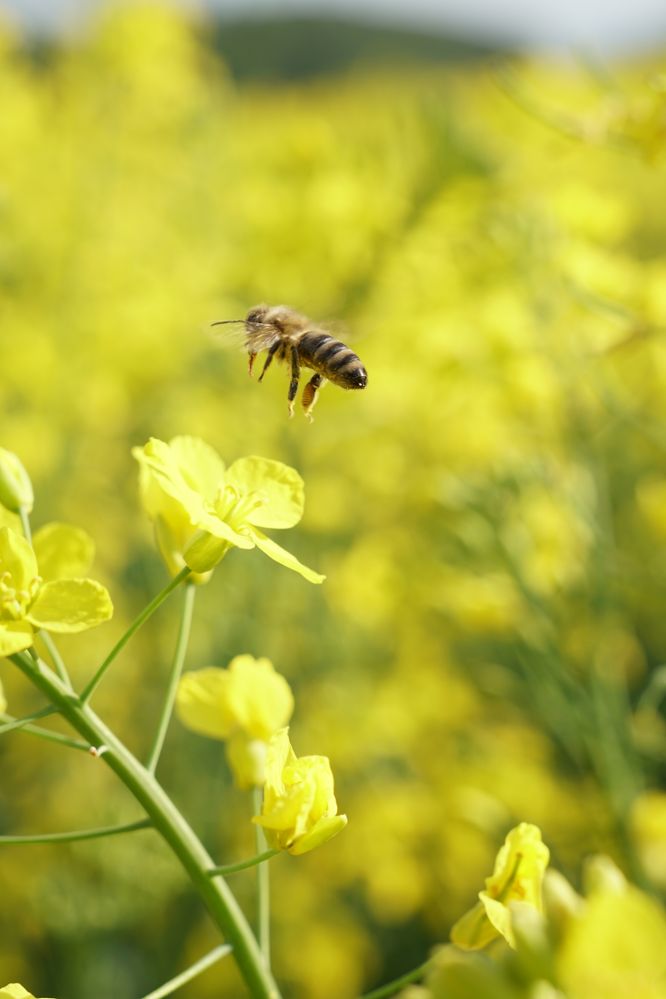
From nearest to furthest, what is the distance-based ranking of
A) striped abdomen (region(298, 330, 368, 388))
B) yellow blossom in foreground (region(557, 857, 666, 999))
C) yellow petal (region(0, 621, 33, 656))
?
yellow blossom in foreground (region(557, 857, 666, 999)) → yellow petal (region(0, 621, 33, 656)) → striped abdomen (region(298, 330, 368, 388))

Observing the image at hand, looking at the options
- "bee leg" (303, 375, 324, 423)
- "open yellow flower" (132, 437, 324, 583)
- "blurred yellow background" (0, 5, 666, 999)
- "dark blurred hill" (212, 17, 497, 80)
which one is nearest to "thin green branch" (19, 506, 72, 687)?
"open yellow flower" (132, 437, 324, 583)

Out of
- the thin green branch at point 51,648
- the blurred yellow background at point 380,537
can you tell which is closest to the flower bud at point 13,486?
the thin green branch at point 51,648

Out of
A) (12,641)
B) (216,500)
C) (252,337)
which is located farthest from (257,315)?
(12,641)

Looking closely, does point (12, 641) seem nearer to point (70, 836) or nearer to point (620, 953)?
point (70, 836)

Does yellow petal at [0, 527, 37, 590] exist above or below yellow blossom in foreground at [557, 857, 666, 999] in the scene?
below

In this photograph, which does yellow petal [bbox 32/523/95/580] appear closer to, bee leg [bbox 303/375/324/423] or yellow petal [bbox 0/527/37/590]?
yellow petal [bbox 0/527/37/590]
